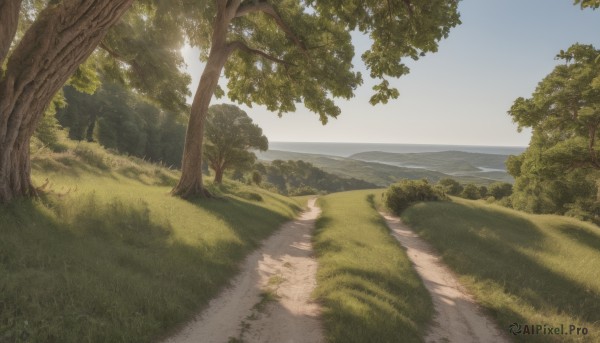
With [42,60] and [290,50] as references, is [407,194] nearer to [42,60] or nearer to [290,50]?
[290,50]

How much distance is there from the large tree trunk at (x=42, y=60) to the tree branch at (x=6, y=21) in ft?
1.43

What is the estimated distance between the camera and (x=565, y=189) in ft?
137

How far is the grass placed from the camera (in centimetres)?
658

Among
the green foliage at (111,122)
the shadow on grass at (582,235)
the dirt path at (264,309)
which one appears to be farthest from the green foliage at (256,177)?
the dirt path at (264,309)

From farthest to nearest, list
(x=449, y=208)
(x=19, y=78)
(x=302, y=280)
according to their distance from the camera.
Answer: (x=449, y=208) < (x=302, y=280) < (x=19, y=78)

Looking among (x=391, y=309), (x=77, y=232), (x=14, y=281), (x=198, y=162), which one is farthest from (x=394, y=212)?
(x=14, y=281)

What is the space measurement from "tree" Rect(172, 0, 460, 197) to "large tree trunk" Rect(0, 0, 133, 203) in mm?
6558

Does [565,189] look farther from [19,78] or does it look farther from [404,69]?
[19,78]

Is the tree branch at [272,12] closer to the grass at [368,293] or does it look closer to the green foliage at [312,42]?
the green foliage at [312,42]

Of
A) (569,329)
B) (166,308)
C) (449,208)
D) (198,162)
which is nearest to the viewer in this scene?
(166,308)

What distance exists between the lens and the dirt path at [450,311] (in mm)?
7602

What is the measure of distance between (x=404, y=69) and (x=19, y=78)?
33.7 ft

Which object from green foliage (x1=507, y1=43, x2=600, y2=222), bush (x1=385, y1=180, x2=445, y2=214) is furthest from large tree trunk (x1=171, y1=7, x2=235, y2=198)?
bush (x1=385, y1=180, x2=445, y2=214)

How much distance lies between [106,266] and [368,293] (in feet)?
20.5
